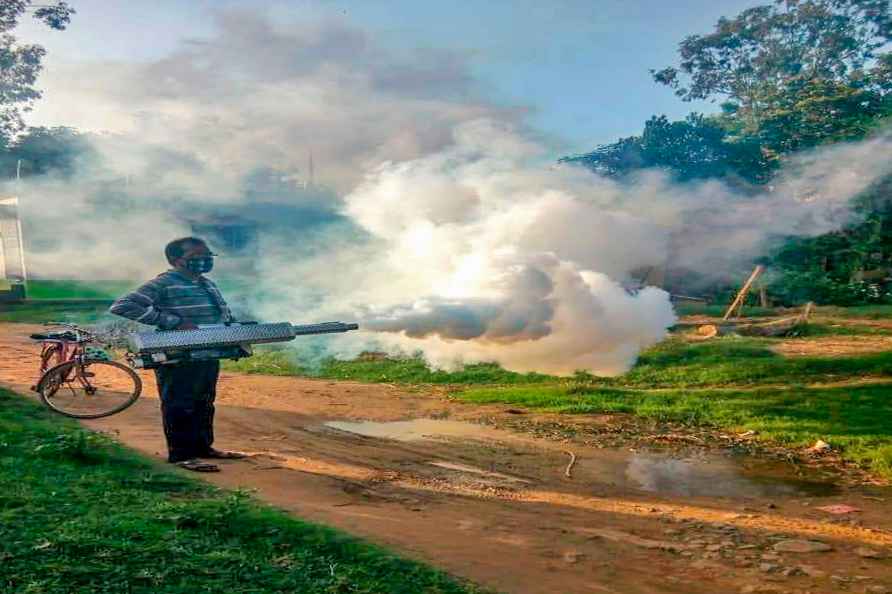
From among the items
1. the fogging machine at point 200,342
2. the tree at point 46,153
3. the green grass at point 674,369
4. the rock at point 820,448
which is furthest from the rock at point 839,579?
the tree at point 46,153

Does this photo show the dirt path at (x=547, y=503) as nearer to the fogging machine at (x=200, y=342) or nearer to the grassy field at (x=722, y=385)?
the fogging machine at (x=200, y=342)

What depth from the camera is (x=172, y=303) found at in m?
7.71

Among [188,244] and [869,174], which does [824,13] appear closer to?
[869,174]

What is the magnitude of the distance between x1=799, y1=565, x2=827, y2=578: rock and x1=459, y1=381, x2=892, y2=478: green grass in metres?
4.29

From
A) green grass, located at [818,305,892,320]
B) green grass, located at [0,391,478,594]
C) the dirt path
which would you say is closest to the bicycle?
the dirt path

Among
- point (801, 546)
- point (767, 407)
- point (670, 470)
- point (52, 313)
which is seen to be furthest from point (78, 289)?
point (801, 546)

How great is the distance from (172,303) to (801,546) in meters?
6.28

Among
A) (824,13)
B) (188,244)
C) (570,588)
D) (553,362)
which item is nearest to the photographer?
(570,588)

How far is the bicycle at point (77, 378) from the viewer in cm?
1021

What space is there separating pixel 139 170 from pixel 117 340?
4248 millimetres

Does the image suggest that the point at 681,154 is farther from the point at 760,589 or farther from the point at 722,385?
the point at 760,589

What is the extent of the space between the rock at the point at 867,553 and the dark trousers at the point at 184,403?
20.3 feet

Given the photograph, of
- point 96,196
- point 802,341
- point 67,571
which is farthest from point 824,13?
point 67,571

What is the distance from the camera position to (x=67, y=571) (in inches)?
159
